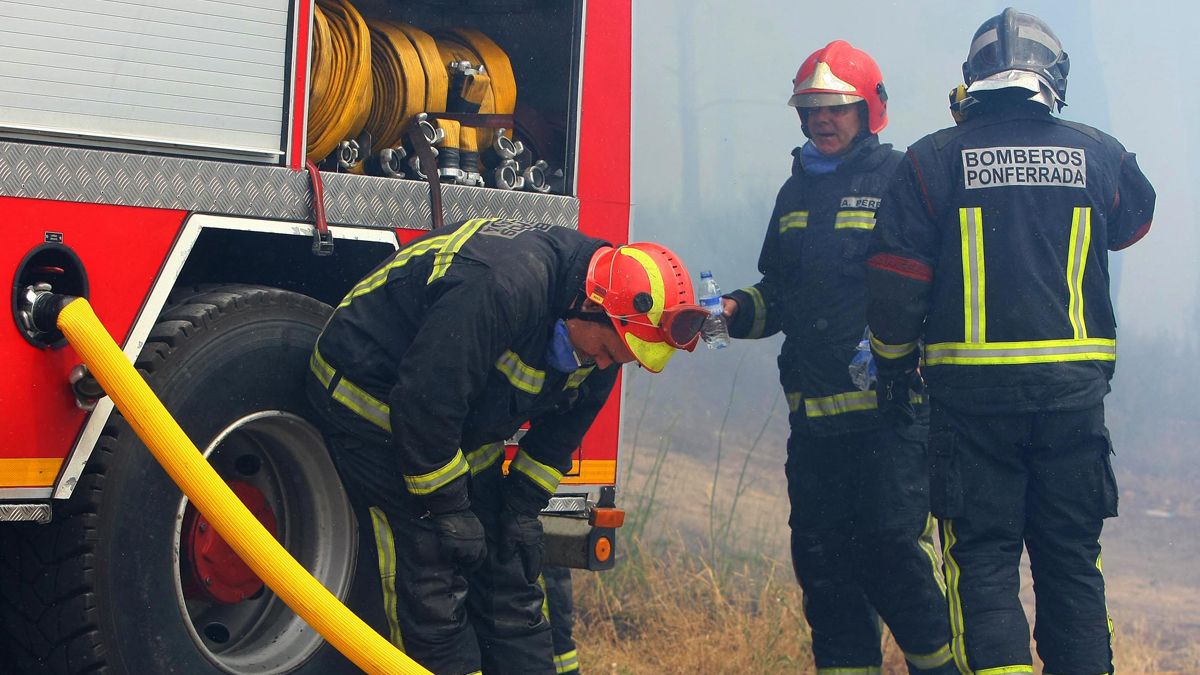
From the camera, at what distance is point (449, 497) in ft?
10.8

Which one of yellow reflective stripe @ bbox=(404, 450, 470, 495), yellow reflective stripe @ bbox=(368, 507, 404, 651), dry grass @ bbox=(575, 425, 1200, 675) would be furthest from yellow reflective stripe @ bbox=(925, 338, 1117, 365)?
dry grass @ bbox=(575, 425, 1200, 675)

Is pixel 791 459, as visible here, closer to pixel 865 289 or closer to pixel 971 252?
pixel 865 289

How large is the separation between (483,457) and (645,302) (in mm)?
726

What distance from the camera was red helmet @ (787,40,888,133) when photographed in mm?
4742

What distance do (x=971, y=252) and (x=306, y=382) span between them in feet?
6.26

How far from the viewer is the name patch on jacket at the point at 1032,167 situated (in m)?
3.75

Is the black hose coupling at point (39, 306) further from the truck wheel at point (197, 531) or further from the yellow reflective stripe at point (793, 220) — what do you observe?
the yellow reflective stripe at point (793, 220)

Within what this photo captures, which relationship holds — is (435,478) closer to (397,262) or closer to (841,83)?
(397,262)

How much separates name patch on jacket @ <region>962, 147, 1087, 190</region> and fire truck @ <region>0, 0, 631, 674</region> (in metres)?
1.19

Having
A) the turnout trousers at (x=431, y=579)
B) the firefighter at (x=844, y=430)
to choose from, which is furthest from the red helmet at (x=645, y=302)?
the firefighter at (x=844, y=430)

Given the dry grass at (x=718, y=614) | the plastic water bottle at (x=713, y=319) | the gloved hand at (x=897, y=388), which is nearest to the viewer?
the gloved hand at (x=897, y=388)

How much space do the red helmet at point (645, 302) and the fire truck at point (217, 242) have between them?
0.76m

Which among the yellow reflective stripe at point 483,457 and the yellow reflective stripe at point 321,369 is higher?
the yellow reflective stripe at point 321,369

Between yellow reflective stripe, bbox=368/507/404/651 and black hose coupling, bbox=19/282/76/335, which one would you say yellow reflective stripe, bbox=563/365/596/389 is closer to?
yellow reflective stripe, bbox=368/507/404/651
